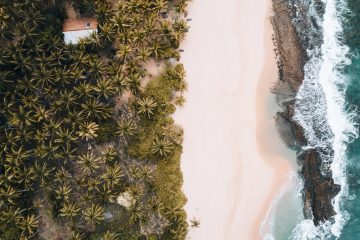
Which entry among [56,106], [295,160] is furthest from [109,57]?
[295,160]

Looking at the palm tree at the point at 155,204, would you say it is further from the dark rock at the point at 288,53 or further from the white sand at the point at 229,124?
the dark rock at the point at 288,53

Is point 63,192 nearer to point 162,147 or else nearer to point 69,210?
point 69,210

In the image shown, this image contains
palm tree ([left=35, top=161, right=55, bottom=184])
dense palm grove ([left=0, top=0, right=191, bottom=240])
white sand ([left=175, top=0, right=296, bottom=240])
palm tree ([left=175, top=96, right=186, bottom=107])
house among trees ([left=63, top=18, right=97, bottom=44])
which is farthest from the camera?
white sand ([left=175, top=0, right=296, bottom=240])

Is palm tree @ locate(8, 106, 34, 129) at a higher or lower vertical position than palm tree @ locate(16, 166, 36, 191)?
higher

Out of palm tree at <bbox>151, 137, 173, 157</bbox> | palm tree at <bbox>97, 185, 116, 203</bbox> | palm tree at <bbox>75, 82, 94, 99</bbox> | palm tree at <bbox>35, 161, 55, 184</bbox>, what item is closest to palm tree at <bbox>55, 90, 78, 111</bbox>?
palm tree at <bbox>75, 82, 94, 99</bbox>

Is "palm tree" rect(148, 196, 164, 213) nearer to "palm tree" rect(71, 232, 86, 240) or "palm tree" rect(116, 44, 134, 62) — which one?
"palm tree" rect(71, 232, 86, 240)

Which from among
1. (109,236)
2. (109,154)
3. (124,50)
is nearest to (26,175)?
(109,154)
